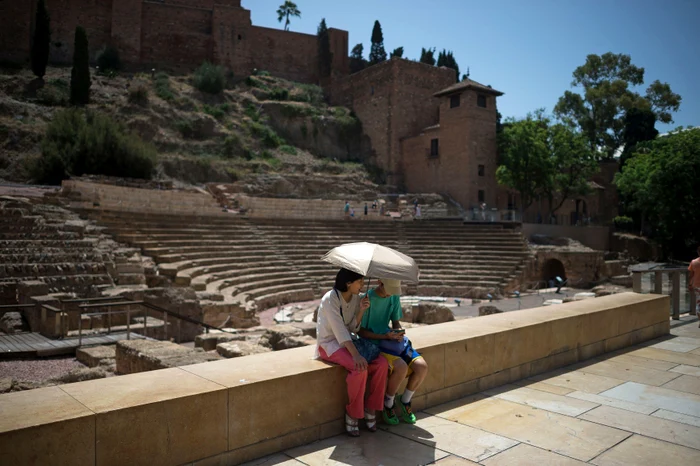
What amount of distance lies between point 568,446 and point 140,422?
110 inches

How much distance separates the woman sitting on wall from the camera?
392 centimetres

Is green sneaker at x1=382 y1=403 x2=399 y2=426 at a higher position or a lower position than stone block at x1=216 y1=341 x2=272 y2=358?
higher

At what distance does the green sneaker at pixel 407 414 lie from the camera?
422 centimetres

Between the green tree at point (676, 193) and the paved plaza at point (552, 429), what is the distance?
28.5 metres

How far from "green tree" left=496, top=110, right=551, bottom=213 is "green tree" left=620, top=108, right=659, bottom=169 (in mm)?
11797

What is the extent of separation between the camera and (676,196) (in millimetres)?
30453

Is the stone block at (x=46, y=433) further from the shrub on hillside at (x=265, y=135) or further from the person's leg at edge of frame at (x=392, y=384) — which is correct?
the shrub on hillside at (x=265, y=135)

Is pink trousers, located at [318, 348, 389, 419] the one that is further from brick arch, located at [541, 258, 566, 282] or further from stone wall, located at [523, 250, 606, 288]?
brick arch, located at [541, 258, 566, 282]

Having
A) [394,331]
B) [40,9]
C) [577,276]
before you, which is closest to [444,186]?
[577,276]

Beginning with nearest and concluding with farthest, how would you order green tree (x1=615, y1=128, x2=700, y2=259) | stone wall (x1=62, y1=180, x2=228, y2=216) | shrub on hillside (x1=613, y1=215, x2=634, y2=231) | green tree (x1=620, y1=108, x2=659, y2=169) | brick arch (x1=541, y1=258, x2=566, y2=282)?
stone wall (x1=62, y1=180, x2=228, y2=216) → brick arch (x1=541, y1=258, x2=566, y2=282) → green tree (x1=615, y1=128, x2=700, y2=259) → shrub on hillside (x1=613, y1=215, x2=634, y2=231) → green tree (x1=620, y1=108, x2=659, y2=169)

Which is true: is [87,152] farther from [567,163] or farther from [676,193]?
[676,193]

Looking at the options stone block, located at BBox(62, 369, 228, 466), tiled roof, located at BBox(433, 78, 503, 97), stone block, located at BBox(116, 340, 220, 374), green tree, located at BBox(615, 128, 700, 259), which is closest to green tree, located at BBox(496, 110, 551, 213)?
tiled roof, located at BBox(433, 78, 503, 97)

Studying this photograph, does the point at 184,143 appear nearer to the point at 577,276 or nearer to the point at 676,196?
the point at 577,276

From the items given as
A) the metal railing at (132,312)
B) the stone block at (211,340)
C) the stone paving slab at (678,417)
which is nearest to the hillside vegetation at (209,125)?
the metal railing at (132,312)
